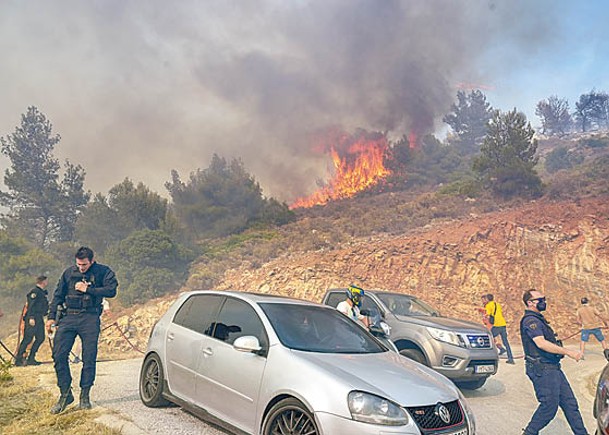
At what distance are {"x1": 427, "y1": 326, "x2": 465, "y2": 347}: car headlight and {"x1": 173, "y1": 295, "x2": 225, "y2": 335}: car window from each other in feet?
12.2

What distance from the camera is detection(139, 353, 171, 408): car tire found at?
5.14 m

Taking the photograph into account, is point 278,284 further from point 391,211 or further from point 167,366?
point 167,366

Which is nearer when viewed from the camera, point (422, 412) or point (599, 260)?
point (422, 412)

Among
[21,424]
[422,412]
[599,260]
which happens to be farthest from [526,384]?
[599,260]

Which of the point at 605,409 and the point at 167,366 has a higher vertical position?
the point at 605,409

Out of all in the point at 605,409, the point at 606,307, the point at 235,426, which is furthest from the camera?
the point at 606,307

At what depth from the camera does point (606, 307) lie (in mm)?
17844

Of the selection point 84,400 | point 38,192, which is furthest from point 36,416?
point 38,192

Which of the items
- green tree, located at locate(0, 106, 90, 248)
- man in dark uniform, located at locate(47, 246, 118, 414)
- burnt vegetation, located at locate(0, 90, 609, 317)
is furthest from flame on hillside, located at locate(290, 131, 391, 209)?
man in dark uniform, located at locate(47, 246, 118, 414)

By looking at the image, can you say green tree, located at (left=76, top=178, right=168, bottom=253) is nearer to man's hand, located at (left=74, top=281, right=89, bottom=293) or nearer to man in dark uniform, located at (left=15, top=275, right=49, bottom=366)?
man in dark uniform, located at (left=15, top=275, right=49, bottom=366)

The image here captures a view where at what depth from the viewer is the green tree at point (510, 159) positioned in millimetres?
26328

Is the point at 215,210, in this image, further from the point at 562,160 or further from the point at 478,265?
the point at 562,160

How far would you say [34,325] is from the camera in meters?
9.24

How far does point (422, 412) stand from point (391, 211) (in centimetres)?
2510
